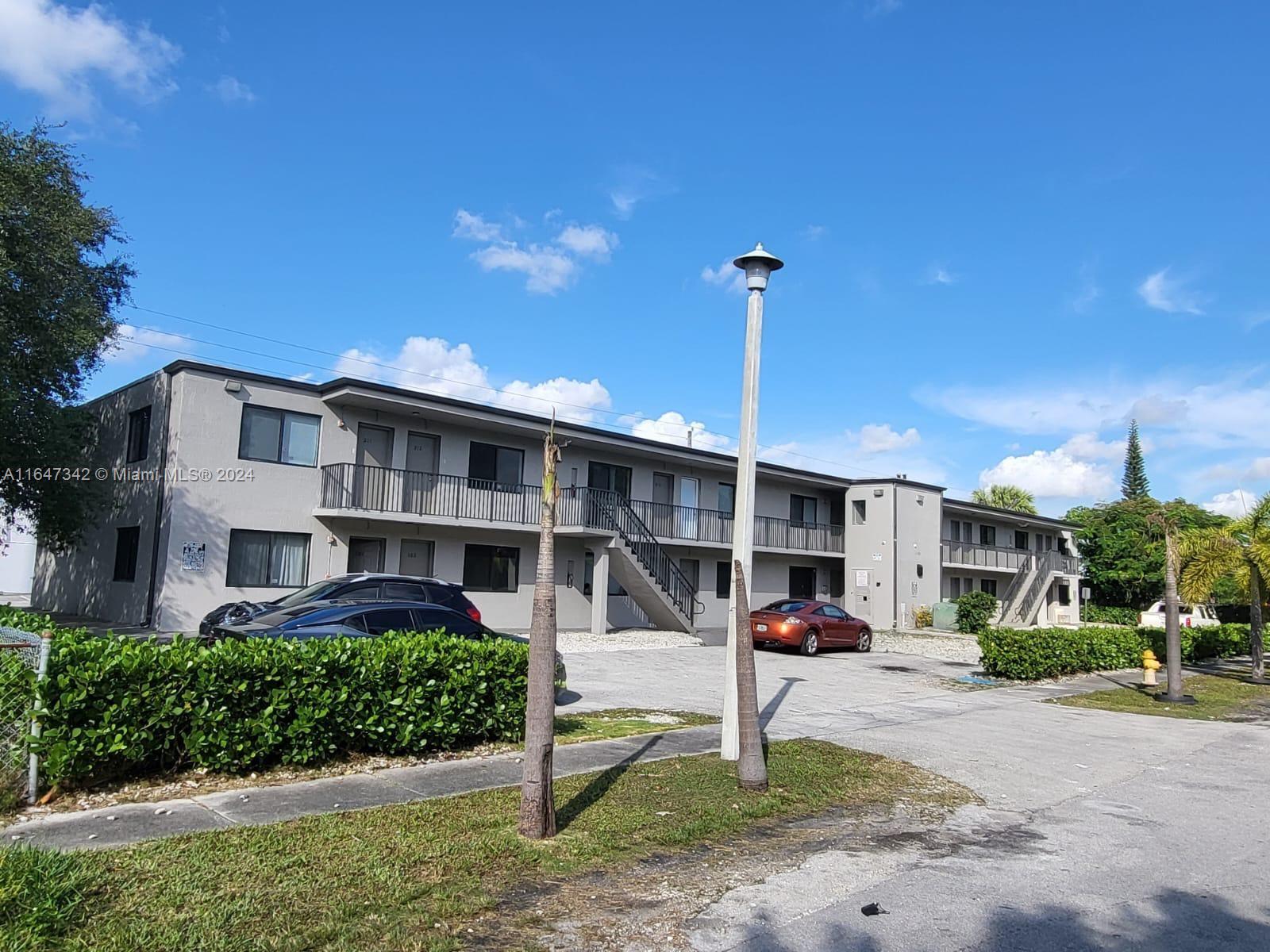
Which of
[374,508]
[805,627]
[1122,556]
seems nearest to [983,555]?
[1122,556]

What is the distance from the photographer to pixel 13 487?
66.0ft

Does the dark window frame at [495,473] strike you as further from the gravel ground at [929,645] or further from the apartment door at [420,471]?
the gravel ground at [929,645]

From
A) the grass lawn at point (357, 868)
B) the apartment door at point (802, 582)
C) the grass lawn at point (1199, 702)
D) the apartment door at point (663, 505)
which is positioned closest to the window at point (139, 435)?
the apartment door at point (663, 505)

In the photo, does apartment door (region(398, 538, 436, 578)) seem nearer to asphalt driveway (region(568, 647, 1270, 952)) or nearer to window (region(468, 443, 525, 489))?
window (region(468, 443, 525, 489))

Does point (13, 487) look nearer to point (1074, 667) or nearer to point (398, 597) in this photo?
point (398, 597)

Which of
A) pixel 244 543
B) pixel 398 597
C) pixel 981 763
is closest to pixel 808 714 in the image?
pixel 981 763

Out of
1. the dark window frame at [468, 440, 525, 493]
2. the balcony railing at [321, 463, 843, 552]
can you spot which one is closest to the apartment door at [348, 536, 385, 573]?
the balcony railing at [321, 463, 843, 552]

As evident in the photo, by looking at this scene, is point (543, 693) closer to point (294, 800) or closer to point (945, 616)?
point (294, 800)

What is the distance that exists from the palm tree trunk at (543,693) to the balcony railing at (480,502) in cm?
1359

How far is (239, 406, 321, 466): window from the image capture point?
20516 mm

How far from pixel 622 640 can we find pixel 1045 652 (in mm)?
10043

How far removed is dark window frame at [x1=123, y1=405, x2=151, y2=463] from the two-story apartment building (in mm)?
61

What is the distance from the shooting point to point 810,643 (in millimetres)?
23922

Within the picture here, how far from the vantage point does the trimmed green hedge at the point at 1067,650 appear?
767 inches
